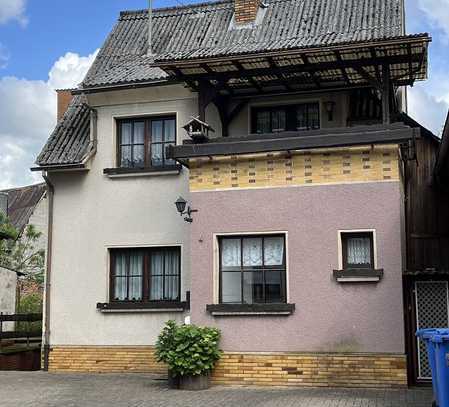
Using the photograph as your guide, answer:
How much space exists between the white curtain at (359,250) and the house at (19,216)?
1524 cm

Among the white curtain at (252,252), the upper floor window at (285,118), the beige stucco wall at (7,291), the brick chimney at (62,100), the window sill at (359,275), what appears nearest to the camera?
the window sill at (359,275)

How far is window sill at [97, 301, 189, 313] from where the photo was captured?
16.8 meters

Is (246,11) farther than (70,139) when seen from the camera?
No

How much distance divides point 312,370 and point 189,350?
229 cm

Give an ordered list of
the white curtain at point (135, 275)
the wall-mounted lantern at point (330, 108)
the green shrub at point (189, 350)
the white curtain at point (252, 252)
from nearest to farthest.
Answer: the green shrub at point (189, 350) → the white curtain at point (252, 252) → the wall-mounted lantern at point (330, 108) → the white curtain at point (135, 275)

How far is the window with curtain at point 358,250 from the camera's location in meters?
13.9

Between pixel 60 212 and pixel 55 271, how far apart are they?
55.9 inches

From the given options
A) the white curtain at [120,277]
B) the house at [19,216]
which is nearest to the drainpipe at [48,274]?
the white curtain at [120,277]

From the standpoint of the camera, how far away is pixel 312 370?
1378 centimetres

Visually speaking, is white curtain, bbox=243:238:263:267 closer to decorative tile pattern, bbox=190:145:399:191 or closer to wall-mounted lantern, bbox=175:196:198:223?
decorative tile pattern, bbox=190:145:399:191

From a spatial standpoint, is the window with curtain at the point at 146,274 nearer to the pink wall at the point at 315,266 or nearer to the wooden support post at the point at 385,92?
the pink wall at the point at 315,266

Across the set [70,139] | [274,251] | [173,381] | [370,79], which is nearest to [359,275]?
[274,251]

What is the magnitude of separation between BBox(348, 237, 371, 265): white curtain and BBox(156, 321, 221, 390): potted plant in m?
2.97

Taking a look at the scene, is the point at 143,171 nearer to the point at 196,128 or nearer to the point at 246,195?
the point at 196,128
